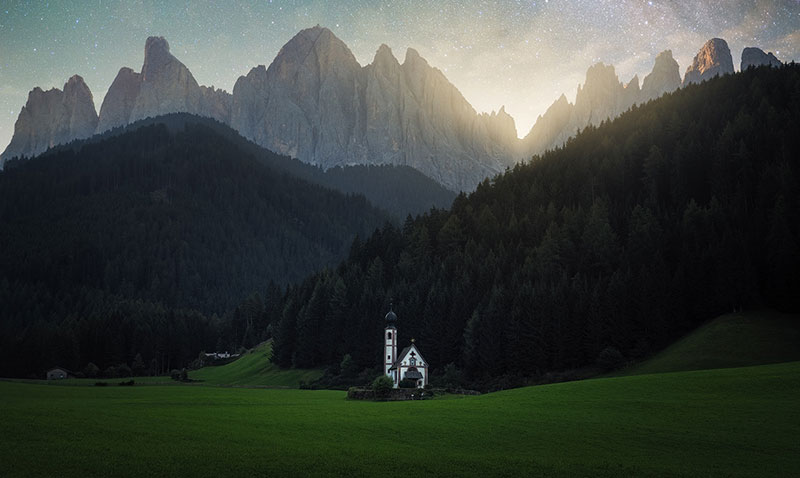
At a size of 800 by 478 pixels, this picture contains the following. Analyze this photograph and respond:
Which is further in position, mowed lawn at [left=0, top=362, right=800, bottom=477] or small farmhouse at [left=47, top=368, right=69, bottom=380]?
small farmhouse at [left=47, top=368, right=69, bottom=380]

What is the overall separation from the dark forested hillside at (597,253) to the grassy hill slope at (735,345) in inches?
156

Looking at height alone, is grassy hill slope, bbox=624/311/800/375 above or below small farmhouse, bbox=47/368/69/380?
above

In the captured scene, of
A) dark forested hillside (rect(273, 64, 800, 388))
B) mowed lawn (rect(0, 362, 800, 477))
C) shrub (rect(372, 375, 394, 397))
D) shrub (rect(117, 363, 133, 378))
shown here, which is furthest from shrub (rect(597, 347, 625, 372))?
shrub (rect(117, 363, 133, 378))

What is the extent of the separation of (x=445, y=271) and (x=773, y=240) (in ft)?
170

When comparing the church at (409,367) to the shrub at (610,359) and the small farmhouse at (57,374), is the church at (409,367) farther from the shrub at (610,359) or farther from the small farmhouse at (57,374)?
the small farmhouse at (57,374)

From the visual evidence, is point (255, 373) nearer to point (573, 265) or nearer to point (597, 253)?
point (573, 265)

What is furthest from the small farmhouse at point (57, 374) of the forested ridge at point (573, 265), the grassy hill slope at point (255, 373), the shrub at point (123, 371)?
the grassy hill slope at point (255, 373)

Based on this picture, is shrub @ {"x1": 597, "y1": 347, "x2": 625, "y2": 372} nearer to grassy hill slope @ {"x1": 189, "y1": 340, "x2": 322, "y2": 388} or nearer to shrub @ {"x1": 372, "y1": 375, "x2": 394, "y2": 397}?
shrub @ {"x1": 372, "y1": 375, "x2": 394, "y2": 397}

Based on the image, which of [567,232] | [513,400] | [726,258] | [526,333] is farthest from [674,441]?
[567,232]

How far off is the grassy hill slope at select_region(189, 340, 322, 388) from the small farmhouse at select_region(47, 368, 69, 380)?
25059 millimetres

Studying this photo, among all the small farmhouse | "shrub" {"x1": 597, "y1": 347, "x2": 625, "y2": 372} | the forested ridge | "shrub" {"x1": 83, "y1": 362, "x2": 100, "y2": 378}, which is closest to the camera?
"shrub" {"x1": 597, "y1": 347, "x2": 625, "y2": 372}

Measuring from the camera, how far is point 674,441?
28953 mm

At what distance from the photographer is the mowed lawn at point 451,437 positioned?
2330 cm

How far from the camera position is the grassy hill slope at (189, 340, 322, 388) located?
103m
